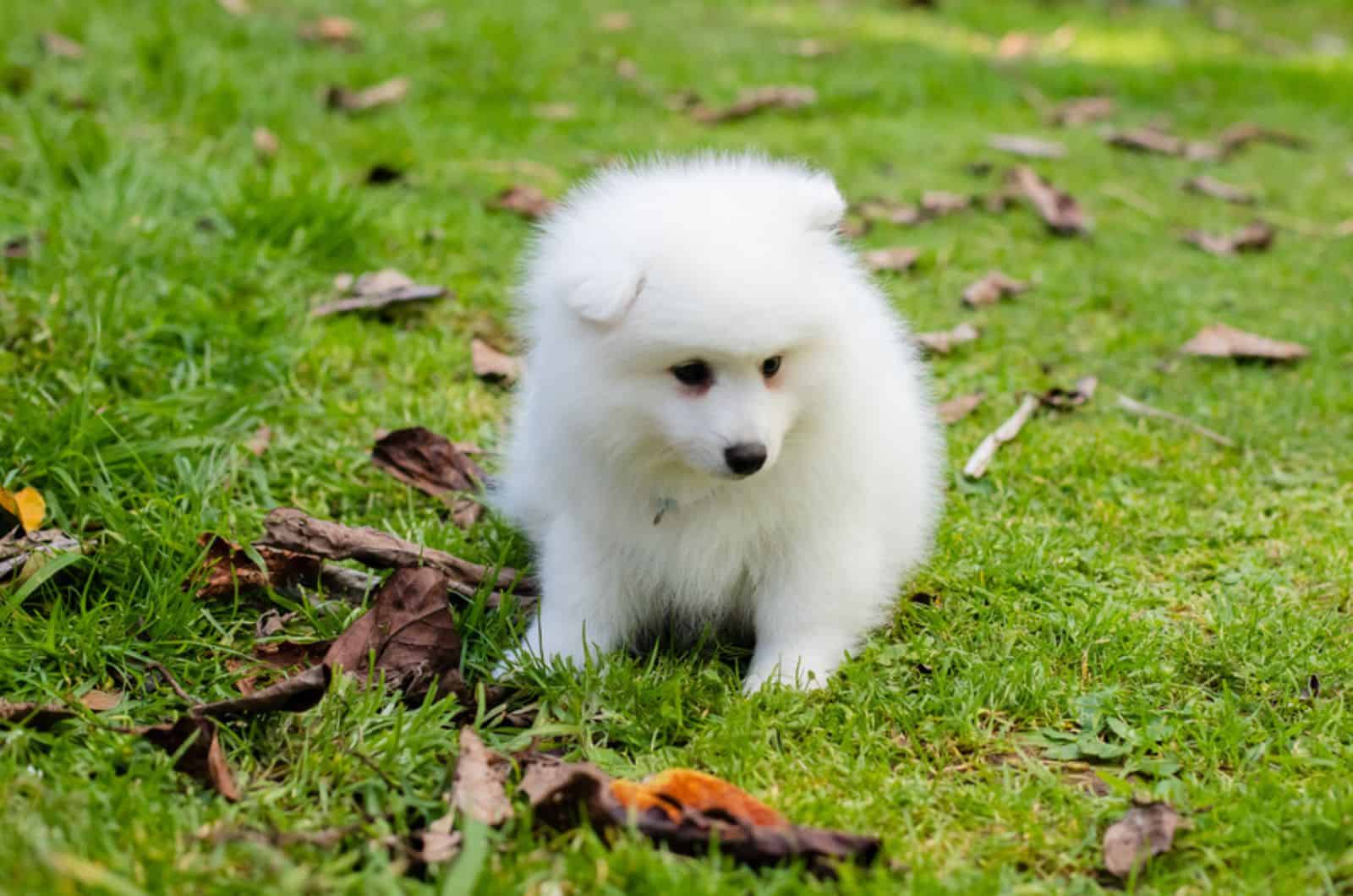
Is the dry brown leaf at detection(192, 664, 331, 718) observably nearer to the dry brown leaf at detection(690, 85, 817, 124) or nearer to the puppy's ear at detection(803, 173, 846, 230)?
the puppy's ear at detection(803, 173, 846, 230)

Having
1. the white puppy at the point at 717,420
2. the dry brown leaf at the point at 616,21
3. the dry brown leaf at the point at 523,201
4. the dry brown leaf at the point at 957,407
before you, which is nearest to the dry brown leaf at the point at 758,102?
the dry brown leaf at the point at 616,21

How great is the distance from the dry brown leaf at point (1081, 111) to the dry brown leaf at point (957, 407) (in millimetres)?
4326

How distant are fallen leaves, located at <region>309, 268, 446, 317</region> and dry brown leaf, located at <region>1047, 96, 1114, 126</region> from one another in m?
4.87

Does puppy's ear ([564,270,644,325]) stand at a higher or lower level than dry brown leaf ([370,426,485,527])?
higher

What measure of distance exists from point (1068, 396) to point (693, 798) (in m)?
2.64

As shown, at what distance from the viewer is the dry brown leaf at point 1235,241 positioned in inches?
243

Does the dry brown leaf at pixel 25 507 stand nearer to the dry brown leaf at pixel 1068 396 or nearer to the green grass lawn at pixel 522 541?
the green grass lawn at pixel 522 541

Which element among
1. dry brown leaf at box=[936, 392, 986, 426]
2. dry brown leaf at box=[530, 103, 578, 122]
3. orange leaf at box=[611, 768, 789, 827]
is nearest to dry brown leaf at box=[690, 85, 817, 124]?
dry brown leaf at box=[530, 103, 578, 122]

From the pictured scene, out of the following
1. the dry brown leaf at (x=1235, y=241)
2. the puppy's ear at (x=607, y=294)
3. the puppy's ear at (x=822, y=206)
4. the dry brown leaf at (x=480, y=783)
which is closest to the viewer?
the dry brown leaf at (x=480, y=783)

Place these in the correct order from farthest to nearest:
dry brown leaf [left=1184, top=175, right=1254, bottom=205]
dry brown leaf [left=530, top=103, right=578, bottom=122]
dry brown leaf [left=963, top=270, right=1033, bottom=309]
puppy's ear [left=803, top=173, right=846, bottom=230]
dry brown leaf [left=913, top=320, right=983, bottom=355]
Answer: dry brown leaf [left=530, top=103, right=578, bottom=122]
dry brown leaf [left=1184, top=175, right=1254, bottom=205]
dry brown leaf [left=963, top=270, right=1033, bottom=309]
dry brown leaf [left=913, top=320, right=983, bottom=355]
puppy's ear [left=803, top=173, right=846, bottom=230]

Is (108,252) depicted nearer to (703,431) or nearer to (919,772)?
(703,431)

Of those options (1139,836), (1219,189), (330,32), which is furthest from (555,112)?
(1139,836)

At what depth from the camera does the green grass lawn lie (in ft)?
7.88

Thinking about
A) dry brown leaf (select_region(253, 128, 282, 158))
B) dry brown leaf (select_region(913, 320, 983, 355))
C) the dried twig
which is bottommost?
the dried twig
